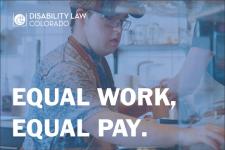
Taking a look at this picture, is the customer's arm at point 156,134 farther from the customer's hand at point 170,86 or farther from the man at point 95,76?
the customer's hand at point 170,86

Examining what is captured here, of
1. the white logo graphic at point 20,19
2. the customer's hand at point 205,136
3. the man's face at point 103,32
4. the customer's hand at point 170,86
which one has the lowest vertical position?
the customer's hand at point 205,136

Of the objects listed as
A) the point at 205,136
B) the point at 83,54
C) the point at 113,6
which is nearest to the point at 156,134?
the point at 205,136

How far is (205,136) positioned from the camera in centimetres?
185

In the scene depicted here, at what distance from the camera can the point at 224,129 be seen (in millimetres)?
1856

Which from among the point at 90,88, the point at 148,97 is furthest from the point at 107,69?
the point at 148,97

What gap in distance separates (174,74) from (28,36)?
0.73 meters

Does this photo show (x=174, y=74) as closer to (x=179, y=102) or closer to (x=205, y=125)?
(x=179, y=102)

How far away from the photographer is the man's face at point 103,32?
72.2 inches

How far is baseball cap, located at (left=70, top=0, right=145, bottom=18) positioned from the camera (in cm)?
183

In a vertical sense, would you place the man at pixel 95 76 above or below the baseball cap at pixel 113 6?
below

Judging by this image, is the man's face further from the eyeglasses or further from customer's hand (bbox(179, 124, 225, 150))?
customer's hand (bbox(179, 124, 225, 150))

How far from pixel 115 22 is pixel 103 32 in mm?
75

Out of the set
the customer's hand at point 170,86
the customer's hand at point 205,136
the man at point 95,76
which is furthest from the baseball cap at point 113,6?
the customer's hand at point 205,136

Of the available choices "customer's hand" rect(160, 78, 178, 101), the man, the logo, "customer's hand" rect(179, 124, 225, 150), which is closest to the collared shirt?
the man
